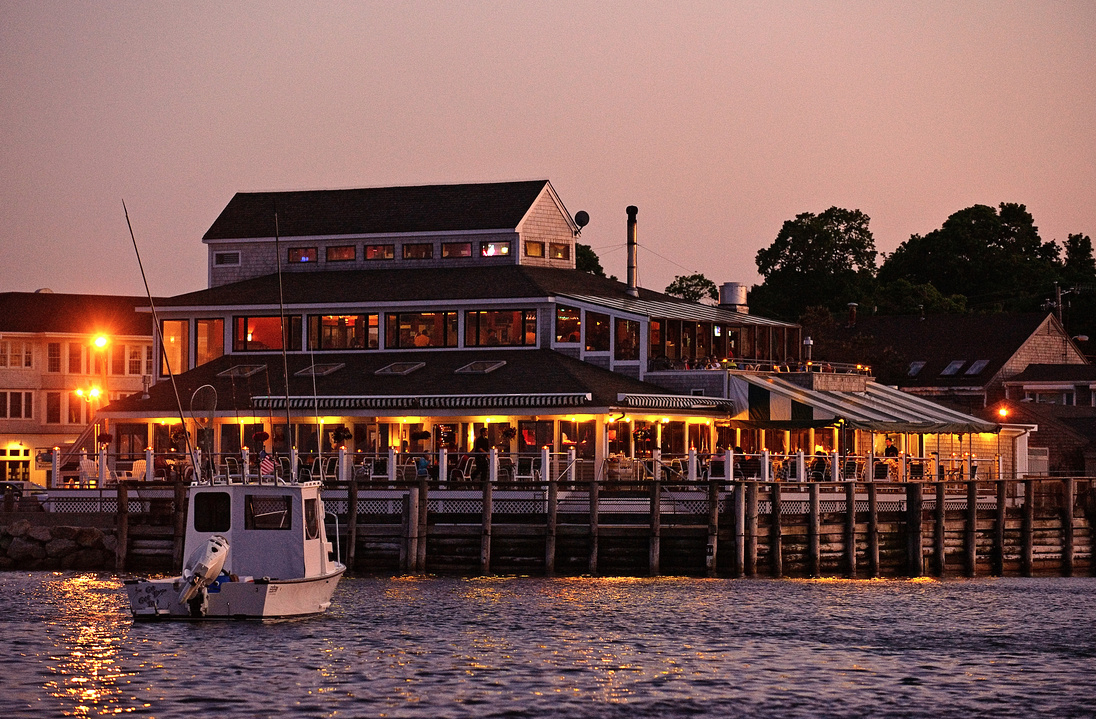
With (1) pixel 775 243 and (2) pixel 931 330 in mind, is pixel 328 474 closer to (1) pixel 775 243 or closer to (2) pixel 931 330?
(2) pixel 931 330

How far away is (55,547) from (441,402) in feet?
43.1

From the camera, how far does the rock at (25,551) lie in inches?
2148

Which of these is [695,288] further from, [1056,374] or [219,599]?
[219,599]

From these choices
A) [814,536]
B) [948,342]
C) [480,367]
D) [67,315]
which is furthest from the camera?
[948,342]

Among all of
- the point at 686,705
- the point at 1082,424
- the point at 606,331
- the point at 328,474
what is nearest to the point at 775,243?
the point at 1082,424

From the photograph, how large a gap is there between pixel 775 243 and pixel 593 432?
8233 cm

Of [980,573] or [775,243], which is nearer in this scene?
[980,573]

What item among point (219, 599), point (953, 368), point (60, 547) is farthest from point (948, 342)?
point (219, 599)

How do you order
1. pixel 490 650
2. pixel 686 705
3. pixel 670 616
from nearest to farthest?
1. pixel 686 705
2. pixel 490 650
3. pixel 670 616

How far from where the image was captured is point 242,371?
217ft

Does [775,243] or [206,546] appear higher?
[775,243]

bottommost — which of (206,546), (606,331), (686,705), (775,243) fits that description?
(686,705)

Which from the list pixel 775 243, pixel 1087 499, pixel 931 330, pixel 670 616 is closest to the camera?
pixel 670 616

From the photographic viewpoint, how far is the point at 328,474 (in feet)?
186
